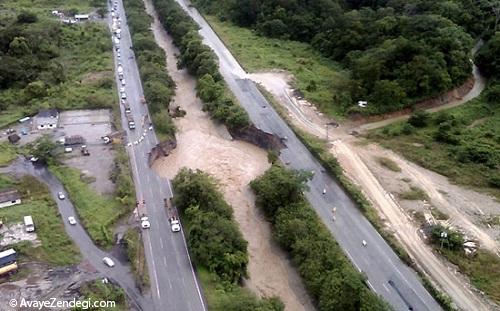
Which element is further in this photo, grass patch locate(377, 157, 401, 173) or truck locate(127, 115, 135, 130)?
truck locate(127, 115, 135, 130)

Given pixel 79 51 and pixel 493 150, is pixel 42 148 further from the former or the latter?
pixel 493 150

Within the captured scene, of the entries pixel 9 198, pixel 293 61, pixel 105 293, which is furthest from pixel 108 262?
pixel 293 61

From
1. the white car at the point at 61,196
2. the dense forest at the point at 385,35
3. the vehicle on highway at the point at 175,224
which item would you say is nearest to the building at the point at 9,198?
the white car at the point at 61,196

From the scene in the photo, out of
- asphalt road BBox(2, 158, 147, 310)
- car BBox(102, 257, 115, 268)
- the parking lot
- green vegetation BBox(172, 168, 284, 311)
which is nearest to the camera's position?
green vegetation BBox(172, 168, 284, 311)

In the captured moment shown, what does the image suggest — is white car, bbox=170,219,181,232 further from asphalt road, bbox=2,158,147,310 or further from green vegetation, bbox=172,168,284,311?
asphalt road, bbox=2,158,147,310

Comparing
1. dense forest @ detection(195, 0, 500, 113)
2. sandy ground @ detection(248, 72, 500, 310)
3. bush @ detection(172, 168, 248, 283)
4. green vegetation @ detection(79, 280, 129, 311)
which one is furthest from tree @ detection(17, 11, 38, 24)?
green vegetation @ detection(79, 280, 129, 311)

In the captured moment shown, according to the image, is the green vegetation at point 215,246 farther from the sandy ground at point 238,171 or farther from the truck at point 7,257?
the truck at point 7,257

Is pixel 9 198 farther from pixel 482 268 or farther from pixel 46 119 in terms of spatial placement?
pixel 482 268
